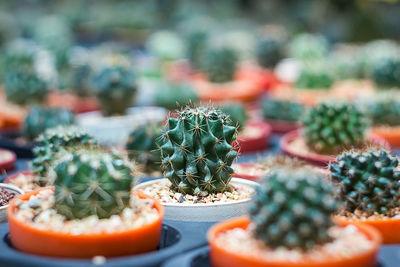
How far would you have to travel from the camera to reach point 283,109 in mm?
7109

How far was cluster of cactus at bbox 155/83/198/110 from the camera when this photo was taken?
7.68 m

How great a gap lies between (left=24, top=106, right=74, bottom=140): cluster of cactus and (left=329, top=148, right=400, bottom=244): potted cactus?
332 cm

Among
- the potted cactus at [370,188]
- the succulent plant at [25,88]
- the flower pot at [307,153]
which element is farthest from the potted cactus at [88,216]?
the succulent plant at [25,88]

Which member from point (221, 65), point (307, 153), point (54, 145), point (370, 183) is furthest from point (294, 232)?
point (221, 65)

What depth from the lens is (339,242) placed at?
114 inches

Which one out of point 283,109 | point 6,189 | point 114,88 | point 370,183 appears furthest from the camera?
point 283,109

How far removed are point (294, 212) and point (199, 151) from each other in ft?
3.85

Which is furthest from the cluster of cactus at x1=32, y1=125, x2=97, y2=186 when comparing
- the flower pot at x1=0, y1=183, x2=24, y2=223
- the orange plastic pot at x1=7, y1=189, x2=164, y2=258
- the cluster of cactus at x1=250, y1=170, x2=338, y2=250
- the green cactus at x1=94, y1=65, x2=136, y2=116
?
the green cactus at x1=94, y1=65, x2=136, y2=116

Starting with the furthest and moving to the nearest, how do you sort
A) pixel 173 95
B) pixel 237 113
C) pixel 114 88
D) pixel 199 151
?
pixel 173 95
pixel 114 88
pixel 237 113
pixel 199 151

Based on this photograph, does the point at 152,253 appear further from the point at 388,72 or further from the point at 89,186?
the point at 388,72

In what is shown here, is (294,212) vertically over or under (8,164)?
over

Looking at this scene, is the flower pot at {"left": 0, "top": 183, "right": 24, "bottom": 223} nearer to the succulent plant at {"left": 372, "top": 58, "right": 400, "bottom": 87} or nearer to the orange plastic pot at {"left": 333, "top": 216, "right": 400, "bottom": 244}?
the orange plastic pot at {"left": 333, "top": 216, "right": 400, "bottom": 244}

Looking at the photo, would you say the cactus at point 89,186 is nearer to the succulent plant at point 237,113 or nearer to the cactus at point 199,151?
the cactus at point 199,151

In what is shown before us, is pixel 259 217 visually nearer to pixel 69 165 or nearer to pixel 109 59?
pixel 69 165
